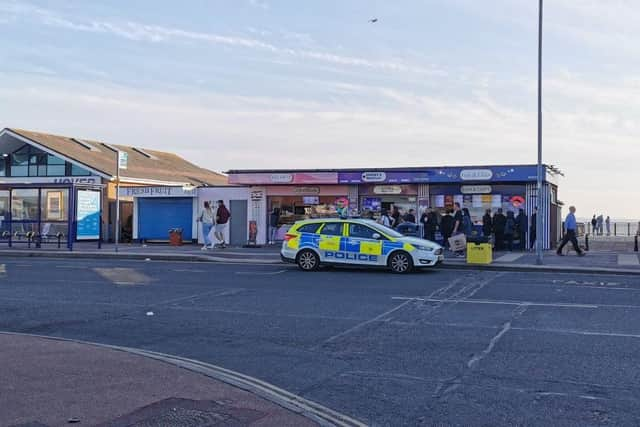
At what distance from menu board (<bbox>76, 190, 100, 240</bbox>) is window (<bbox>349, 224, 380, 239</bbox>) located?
1506cm

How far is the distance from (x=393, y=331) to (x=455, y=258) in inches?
543

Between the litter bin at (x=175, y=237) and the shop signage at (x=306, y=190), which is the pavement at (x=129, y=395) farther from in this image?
the litter bin at (x=175, y=237)

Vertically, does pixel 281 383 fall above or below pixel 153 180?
below

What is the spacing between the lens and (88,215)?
3209 centimetres

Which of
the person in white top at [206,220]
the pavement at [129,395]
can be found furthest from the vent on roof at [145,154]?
the pavement at [129,395]

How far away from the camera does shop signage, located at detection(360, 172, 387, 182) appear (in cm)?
2995

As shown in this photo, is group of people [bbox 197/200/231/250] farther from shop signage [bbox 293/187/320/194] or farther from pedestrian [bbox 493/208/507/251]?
pedestrian [bbox 493/208/507/251]

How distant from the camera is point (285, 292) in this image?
51.8ft

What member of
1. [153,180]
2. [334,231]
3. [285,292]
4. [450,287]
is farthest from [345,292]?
[153,180]

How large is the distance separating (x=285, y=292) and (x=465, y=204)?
1515 centimetres

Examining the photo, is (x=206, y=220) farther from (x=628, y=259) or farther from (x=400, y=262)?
(x=628, y=259)

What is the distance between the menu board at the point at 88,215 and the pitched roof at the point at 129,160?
221 inches

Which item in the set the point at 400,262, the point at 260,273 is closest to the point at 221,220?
the point at 260,273

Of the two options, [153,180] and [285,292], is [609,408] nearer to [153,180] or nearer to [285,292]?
[285,292]
